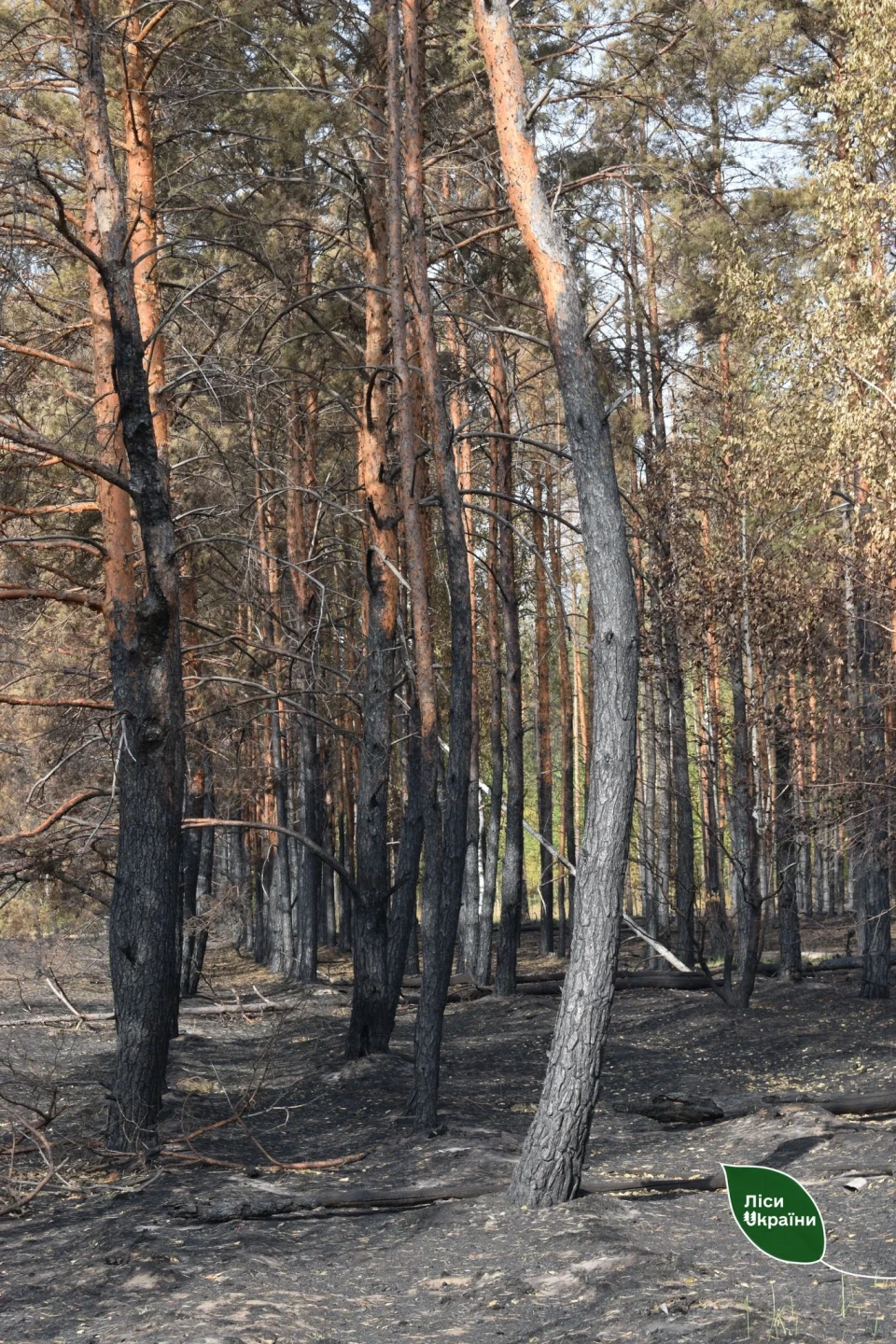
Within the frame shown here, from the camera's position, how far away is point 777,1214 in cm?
364

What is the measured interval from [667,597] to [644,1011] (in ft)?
16.7

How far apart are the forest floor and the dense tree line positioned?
0.59m

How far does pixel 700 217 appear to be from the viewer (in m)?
16.0

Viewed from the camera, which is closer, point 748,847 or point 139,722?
point 139,722

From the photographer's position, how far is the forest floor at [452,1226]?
16.4ft

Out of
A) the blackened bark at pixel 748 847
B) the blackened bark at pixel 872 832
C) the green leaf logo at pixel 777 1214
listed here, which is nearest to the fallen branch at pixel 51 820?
the green leaf logo at pixel 777 1214

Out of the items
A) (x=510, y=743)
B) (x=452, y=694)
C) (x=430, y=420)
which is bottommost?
(x=452, y=694)

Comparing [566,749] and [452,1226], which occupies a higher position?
[566,749]

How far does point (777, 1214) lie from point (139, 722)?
5862 mm

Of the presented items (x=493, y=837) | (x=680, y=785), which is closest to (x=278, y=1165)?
(x=680, y=785)

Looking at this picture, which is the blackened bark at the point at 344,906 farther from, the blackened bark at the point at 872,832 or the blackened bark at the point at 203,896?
the blackened bark at the point at 872,832

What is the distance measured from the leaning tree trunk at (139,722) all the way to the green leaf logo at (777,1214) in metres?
5.47

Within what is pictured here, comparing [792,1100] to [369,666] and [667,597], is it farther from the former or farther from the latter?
[667,597]

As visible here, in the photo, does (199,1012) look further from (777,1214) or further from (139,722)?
(777,1214)
